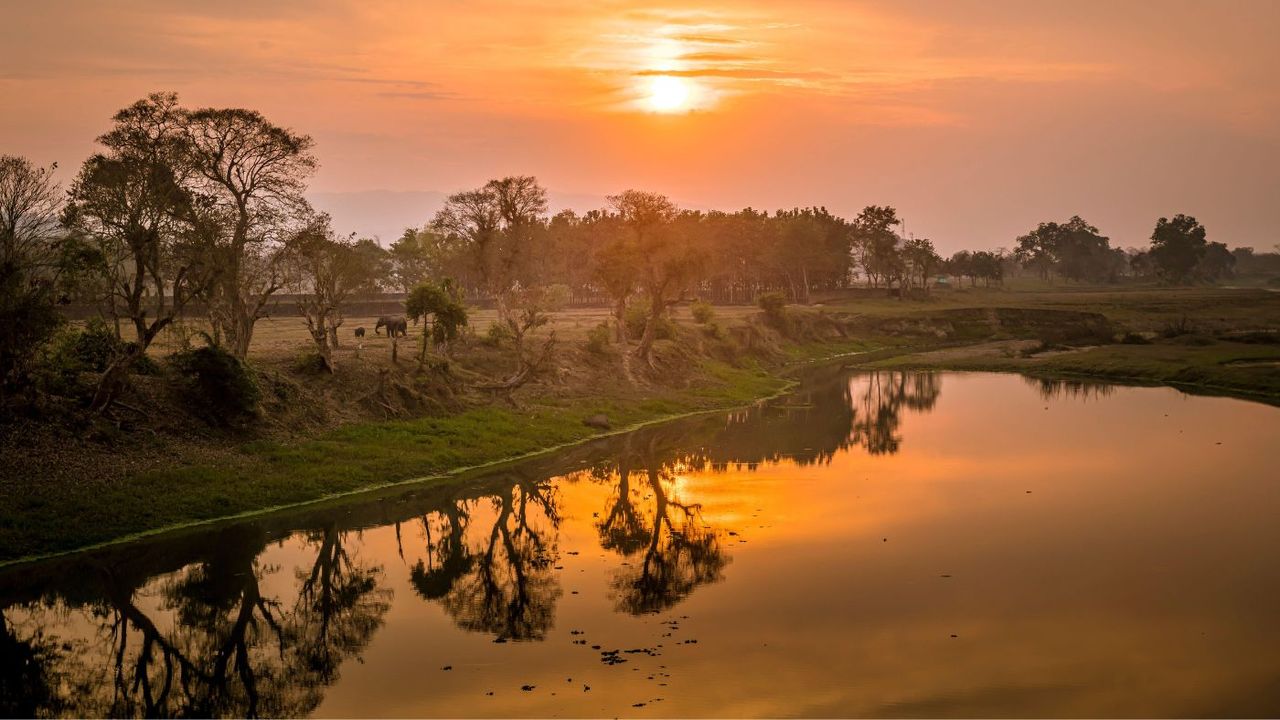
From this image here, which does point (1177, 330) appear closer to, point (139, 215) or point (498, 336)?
point (498, 336)

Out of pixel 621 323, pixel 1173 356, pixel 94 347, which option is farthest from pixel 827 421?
pixel 1173 356

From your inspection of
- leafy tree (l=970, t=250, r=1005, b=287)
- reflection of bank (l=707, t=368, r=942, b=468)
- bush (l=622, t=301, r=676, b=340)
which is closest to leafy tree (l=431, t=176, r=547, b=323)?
bush (l=622, t=301, r=676, b=340)

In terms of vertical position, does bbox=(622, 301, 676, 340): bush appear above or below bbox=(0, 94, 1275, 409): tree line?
below

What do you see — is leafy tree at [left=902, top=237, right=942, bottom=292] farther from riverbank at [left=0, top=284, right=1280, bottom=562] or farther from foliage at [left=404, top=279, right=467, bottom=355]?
foliage at [left=404, top=279, right=467, bottom=355]

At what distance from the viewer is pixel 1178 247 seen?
629ft

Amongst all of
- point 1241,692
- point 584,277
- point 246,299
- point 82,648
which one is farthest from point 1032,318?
point 82,648

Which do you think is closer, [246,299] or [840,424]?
[246,299]

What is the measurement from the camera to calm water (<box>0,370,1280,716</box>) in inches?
781

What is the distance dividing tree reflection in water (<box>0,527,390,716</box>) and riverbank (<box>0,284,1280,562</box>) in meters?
4.37

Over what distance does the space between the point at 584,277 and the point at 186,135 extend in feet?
374

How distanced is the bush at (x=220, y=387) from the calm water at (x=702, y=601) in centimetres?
736

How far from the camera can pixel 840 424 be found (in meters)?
56.7

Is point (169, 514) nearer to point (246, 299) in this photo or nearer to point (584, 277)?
point (246, 299)

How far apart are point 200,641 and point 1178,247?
20705cm
